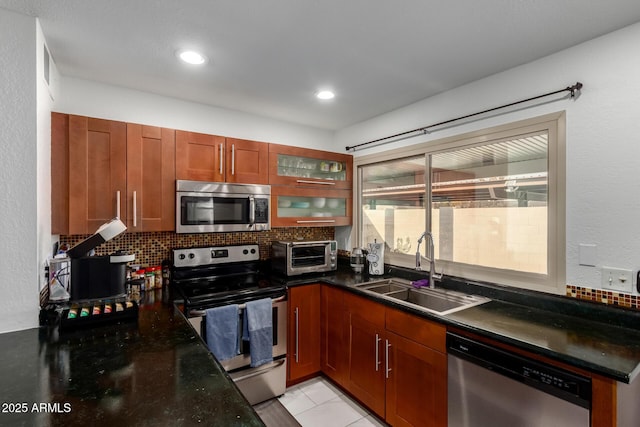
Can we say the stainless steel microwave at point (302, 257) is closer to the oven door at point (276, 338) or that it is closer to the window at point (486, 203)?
the oven door at point (276, 338)

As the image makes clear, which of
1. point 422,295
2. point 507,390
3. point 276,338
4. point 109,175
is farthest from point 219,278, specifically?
point 507,390

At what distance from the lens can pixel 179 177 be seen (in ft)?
7.66

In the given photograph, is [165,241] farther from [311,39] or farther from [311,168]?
[311,39]

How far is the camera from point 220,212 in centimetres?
247

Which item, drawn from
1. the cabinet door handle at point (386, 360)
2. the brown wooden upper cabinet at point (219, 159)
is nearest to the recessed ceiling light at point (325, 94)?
the brown wooden upper cabinet at point (219, 159)

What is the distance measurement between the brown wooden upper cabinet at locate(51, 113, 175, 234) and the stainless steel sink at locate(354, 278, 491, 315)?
5.28 feet

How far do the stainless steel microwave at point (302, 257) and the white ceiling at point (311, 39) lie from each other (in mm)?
1266

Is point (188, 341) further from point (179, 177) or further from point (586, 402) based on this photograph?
point (586, 402)

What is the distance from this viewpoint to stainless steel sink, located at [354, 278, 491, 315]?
2.12 metres

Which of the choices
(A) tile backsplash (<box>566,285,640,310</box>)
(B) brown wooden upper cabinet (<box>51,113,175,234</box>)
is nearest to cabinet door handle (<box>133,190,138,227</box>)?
(B) brown wooden upper cabinet (<box>51,113,175,234</box>)

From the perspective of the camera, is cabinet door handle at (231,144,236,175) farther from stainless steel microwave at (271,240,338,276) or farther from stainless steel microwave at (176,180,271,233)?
stainless steel microwave at (271,240,338,276)

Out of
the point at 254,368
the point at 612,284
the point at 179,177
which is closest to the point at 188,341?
the point at 254,368

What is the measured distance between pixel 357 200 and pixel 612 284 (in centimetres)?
207

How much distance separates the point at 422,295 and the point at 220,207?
1687 mm
